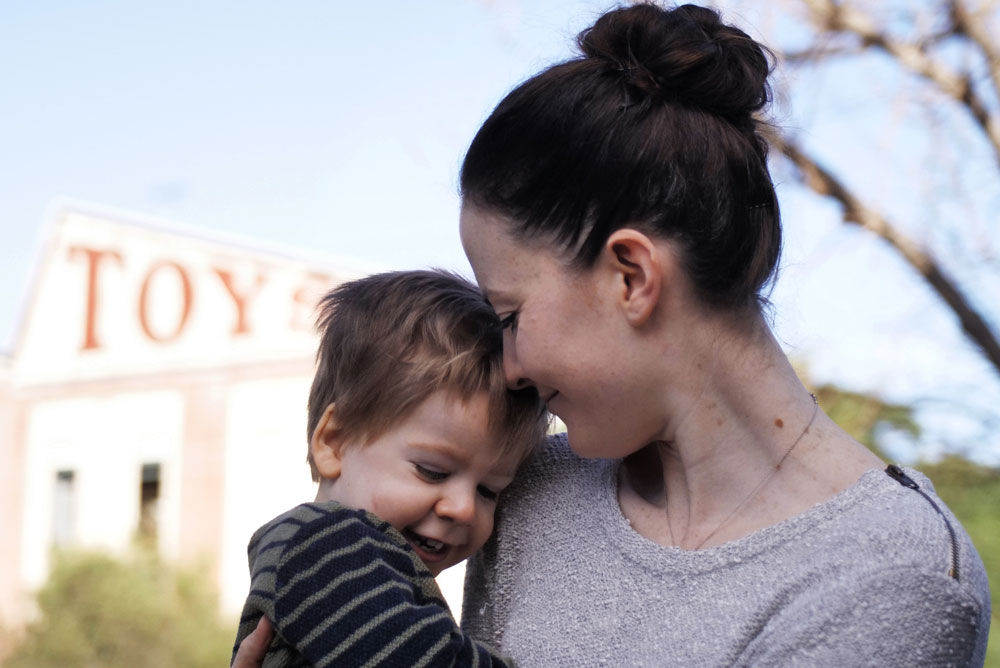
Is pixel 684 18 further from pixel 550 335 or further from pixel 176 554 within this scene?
pixel 176 554

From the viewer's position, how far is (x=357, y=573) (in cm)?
177

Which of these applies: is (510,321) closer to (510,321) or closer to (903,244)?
(510,321)

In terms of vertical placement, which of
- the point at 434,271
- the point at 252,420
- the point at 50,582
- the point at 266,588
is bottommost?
the point at 50,582

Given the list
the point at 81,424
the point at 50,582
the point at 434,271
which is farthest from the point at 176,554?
the point at 434,271

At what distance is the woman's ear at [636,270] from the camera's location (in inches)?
67.9

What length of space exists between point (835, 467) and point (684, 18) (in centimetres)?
73

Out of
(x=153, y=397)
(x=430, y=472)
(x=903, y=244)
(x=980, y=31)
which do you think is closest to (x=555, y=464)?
(x=430, y=472)

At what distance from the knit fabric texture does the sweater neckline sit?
0.92 ft

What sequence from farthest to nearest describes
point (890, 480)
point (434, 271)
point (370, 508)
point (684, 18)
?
1. point (434, 271)
2. point (370, 508)
3. point (684, 18)
4. point (890, 480)

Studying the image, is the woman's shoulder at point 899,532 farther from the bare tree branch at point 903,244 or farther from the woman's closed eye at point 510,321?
the bare tree branch at point 903,244

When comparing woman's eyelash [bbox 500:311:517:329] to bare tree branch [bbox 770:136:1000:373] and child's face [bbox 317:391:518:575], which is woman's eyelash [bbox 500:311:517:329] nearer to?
child's face [bbox 317:391:518:575]

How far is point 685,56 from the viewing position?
5.82ft

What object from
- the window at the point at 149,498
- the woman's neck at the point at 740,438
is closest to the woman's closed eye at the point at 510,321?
the woman's neck at the point at 740,438

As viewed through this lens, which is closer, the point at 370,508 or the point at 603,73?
the point at 603,73
